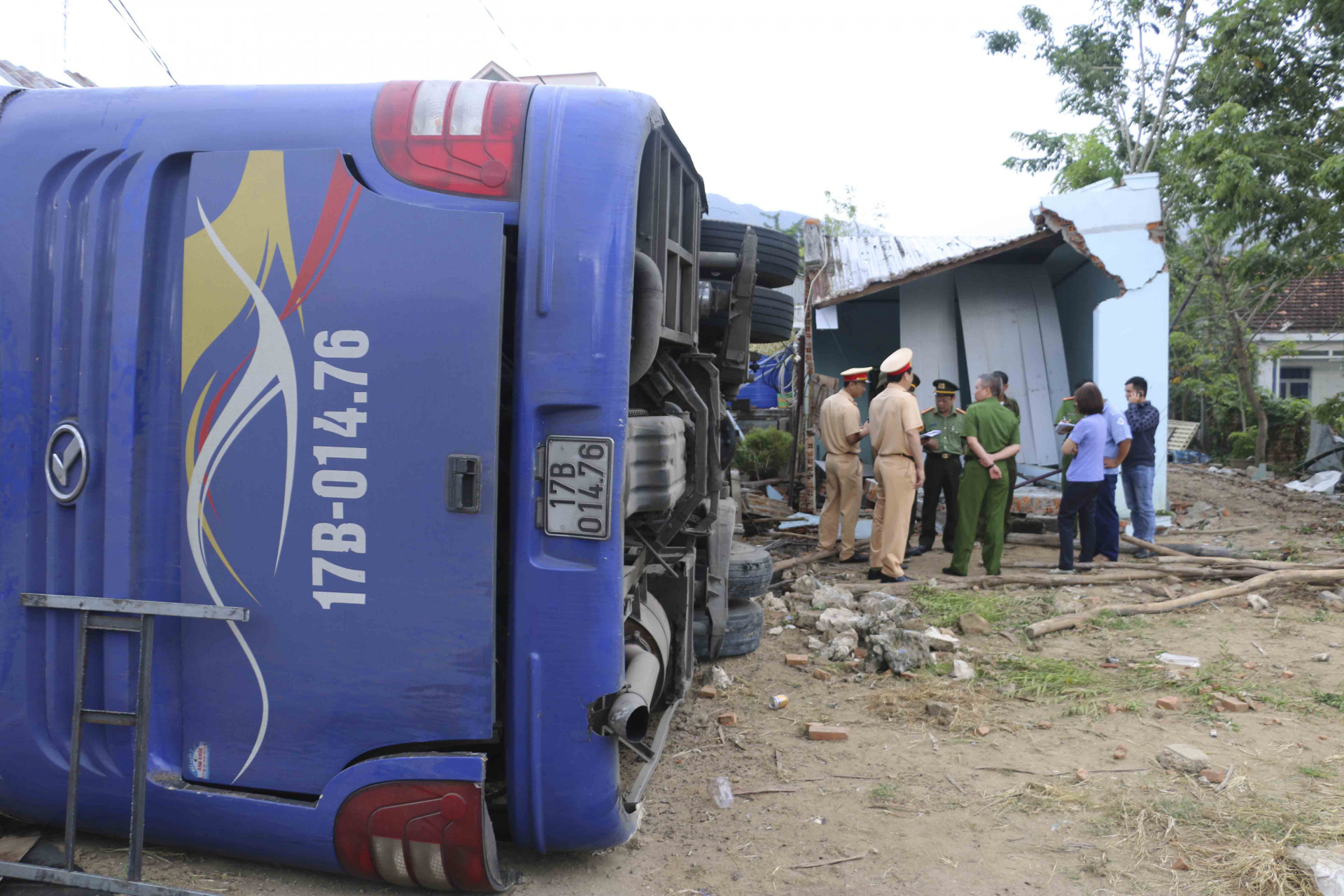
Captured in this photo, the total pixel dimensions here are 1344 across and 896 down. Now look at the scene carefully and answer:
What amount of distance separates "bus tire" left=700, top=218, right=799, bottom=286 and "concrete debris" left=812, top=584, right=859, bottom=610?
223 centimetres

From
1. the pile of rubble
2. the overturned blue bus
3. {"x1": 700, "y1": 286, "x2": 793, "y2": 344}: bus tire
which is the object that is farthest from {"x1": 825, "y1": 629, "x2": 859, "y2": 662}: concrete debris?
the overturned blue bus

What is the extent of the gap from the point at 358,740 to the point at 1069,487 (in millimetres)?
6831

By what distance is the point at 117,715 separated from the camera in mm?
2418

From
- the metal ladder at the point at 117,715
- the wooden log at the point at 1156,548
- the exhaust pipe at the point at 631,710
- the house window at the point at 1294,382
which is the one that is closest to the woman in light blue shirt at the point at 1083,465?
the wooden log at the point at 1156,548

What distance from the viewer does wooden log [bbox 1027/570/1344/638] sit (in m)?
5.79

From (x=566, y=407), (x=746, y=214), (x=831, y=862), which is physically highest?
(x=746, y=214)

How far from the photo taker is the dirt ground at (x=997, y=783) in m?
2.79

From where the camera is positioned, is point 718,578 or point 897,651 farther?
point 897,651

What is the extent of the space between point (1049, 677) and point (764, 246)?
9.67 ft

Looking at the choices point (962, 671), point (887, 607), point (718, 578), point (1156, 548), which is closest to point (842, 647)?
point (962, 671)

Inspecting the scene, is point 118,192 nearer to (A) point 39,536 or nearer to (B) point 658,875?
(A) point 39,536

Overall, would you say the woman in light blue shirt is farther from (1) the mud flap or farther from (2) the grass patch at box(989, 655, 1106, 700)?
(1) the mud flap

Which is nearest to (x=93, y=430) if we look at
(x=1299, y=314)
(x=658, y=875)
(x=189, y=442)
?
(x=189, y=442)

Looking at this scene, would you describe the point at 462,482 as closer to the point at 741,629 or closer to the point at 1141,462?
the point at 741,629
